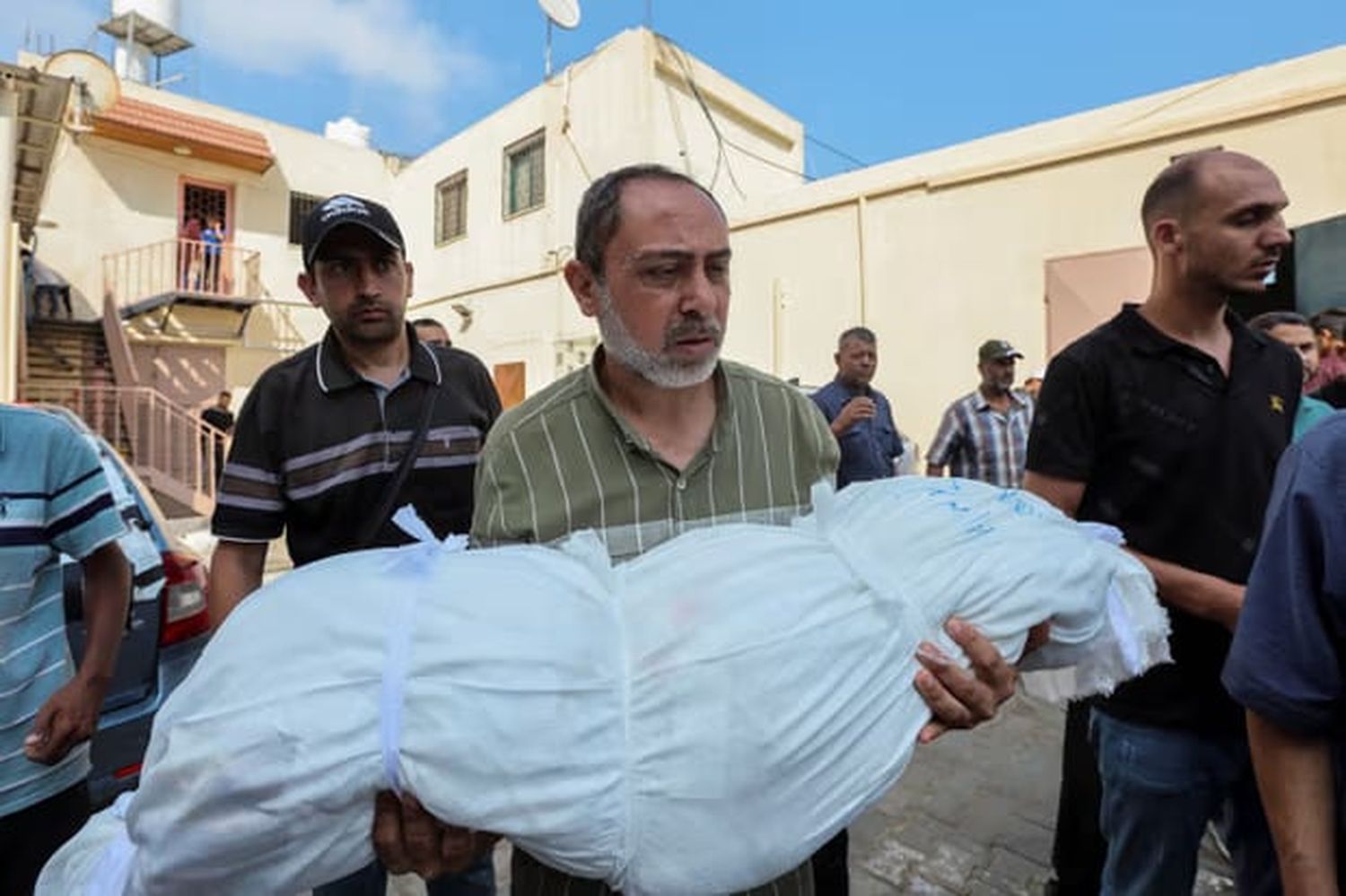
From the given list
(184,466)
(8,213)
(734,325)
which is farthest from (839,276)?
(184,466)

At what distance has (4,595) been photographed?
5.31ft

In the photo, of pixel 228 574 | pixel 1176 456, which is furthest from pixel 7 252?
pixel 1176 456

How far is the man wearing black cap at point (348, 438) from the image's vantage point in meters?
1.95

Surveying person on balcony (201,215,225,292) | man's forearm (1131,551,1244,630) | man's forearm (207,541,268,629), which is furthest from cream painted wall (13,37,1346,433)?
man's forearm (207,541,268,629)

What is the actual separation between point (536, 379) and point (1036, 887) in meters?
11.2

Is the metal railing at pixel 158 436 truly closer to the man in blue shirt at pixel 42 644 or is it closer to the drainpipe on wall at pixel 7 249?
the drainpipe on wall at pixel 7 249

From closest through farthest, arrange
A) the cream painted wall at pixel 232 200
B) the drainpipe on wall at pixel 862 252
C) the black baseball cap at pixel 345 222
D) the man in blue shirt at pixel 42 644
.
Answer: the man in blue shirt at pixel 42 644
the black baseball cap at pixel 345 222
the drainpipe on wall at pixel 862 252
the cream painted wall at pixel 232 200

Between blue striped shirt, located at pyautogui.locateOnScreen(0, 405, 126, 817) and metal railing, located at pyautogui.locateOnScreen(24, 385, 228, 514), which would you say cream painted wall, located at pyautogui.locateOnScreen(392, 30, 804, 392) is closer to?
metal railing, located at pyautogui.locateOnScreen(24, 385, 228, 514)

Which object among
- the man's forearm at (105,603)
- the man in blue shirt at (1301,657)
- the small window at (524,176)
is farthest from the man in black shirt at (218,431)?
the man in blue shirt at (1301,657)

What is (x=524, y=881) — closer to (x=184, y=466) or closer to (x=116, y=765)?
(x=116, y=765)

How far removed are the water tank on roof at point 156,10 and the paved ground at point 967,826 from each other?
23624 mm

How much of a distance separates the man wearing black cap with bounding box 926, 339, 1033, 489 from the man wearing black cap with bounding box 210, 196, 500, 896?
147 inches

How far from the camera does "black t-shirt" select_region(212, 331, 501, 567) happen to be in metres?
1.95

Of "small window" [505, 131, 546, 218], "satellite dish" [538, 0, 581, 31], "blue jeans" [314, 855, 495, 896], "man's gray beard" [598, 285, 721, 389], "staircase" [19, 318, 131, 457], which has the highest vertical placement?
"satellite dish" [538, 0, 581, 31]
